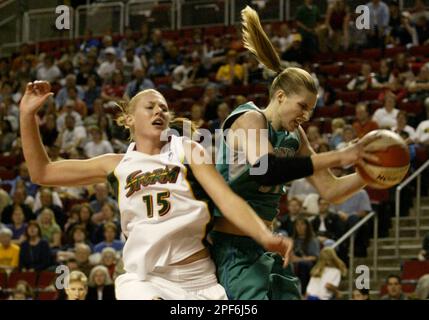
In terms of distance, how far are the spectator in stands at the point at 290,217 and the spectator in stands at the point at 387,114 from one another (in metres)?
1.78

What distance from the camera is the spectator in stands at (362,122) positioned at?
452 inches

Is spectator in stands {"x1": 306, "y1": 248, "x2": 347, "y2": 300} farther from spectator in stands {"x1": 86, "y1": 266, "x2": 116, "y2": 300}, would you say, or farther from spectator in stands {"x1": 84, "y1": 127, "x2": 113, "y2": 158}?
spectator in stands {"x1": 84, "y1": 127, "x2": 113, "y2": 158}

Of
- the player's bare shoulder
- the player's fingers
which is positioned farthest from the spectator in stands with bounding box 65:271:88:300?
the player's fingers

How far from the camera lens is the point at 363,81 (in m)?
13.5

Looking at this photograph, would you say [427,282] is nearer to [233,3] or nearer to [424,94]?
[424,94]

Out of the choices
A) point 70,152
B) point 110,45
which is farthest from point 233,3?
point 70,152

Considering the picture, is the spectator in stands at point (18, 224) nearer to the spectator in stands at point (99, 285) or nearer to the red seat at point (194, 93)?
the spectator in stands at point (99, 285)

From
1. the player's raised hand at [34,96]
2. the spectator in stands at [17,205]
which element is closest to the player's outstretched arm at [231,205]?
the player's raised hand at [34,96]

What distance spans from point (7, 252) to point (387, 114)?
4799 millimetres

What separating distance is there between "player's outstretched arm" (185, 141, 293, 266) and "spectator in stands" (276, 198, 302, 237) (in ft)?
19.1

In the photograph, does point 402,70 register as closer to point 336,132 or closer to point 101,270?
point 336,132

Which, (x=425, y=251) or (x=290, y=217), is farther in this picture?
(x=290, y=217)

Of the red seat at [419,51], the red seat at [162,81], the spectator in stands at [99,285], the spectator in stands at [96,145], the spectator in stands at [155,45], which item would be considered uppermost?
the spectator in stands at [155,45]

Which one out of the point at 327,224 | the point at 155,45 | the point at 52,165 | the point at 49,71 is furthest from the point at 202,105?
the point at 52,165
